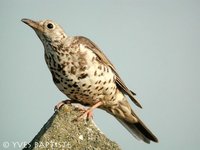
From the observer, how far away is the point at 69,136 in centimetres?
495

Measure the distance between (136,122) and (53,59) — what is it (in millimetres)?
3097

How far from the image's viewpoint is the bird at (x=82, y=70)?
815 centimetres

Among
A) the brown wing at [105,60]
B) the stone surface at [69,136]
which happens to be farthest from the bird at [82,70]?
the stone surface at [69,136]

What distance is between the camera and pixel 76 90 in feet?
26.8

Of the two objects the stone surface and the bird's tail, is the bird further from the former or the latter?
the stone surface

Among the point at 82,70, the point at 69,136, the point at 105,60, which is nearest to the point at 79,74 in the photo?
the point at 82,70

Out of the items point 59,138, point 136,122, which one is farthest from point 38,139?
point 136,122

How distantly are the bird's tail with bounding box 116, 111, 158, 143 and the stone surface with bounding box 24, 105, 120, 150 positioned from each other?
4.51m

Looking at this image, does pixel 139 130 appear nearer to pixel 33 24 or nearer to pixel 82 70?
pixel 82 70

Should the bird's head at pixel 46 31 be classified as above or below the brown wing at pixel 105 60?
above

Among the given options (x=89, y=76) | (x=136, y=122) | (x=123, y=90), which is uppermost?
(x=89, y=76)

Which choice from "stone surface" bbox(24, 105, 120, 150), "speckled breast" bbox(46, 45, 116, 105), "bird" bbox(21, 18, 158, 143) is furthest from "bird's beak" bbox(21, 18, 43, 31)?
"stone surface" bbox(24, 105, 120, 150)

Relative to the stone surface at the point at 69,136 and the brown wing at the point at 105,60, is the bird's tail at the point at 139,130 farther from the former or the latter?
the stone surface at the point at 69,136

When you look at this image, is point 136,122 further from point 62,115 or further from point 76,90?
point 62,115
